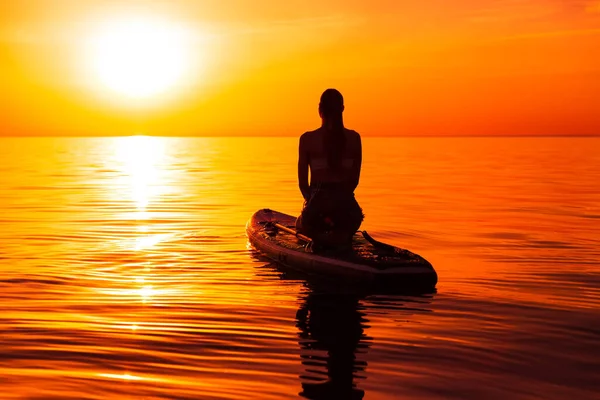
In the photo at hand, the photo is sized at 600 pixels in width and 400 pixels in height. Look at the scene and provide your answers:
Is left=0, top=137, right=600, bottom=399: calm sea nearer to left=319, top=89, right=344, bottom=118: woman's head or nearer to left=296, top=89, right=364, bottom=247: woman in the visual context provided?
left=296, top=89, right=364, bottom=247: woman

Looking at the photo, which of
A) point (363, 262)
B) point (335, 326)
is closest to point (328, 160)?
point (363, 262)

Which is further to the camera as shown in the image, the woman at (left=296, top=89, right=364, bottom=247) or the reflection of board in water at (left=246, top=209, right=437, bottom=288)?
the woman at (left=296, top=89, right=364, bottom=247)

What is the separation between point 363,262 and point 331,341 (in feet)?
11.1

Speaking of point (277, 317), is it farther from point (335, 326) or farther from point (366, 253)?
point (366, 253)

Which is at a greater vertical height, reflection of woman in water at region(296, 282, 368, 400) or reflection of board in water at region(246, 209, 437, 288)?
reflection of board in water at region(246, 209, 437, 288)

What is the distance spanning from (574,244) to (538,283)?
5261 millimetres

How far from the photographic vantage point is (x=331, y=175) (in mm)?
13156

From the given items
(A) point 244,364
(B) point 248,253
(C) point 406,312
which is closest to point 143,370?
(A) point 244,364

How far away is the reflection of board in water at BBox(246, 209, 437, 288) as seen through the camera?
12500mm

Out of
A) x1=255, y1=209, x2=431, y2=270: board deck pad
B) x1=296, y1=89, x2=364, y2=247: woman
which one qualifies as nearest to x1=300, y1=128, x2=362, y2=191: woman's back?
x1=296, y1=89, x2=364, y2=247: woman

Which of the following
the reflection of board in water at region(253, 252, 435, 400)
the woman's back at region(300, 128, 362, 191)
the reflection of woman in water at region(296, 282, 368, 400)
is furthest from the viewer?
the woman's back at region(300, 128, 362, 191)

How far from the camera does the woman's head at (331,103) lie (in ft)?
40.5

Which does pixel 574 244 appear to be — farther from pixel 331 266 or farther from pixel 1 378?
pixel 1 378

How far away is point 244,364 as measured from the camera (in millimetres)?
8414
